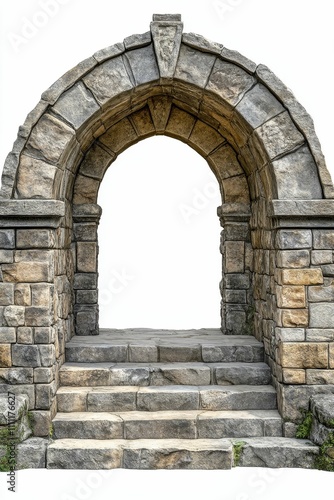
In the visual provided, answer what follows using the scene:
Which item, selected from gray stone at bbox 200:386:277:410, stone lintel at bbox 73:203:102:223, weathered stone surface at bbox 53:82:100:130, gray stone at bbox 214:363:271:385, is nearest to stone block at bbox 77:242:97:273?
stone lintel at bbox 73:203:102:223

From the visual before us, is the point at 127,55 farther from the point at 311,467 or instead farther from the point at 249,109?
the point at 311,467

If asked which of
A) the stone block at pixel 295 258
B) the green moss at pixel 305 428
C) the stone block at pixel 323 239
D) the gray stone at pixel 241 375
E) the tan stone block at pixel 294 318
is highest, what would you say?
the stone block at pixel 323 239

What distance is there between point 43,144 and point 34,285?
133 centimetres

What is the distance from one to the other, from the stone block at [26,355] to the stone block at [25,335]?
0.04m

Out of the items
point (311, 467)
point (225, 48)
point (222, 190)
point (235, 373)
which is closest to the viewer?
point (311, 467)

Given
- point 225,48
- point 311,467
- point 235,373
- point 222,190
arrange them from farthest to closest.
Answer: point 222,190
point 235,373
point 225,48
point 311,467

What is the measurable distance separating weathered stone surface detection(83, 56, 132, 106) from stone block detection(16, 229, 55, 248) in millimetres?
1361

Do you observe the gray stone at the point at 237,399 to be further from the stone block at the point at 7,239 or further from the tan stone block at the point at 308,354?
the stone block at the point at 7,239

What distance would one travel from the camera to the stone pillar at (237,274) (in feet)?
26.1

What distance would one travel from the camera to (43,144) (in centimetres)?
653

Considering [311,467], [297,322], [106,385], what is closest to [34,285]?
[106,385]

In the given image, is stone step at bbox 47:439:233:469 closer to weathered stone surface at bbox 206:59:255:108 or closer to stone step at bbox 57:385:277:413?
stone step at bbox 57:385:277:413

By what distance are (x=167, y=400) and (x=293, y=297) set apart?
1575 mm

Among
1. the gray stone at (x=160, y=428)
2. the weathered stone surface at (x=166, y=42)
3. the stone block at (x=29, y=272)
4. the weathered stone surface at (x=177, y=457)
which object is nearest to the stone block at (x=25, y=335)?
the stone block at (x=29, y=272)
